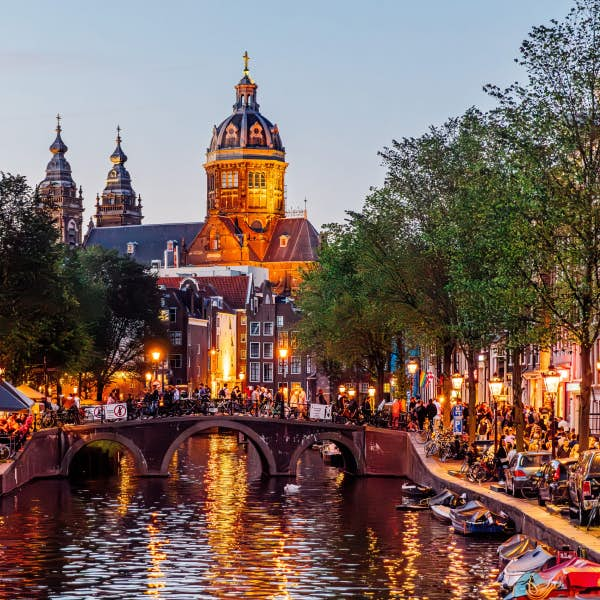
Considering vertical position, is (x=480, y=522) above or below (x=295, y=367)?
below

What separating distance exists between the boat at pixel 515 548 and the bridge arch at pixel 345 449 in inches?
1551

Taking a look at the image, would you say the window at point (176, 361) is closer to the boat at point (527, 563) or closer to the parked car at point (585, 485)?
the parked car at point (585, 485)

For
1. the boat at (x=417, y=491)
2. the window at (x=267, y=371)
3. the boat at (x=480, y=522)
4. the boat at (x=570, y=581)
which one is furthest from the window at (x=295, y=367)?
the boat at (x=570, y=581)

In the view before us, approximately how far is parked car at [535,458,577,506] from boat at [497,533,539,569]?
17.3 ft

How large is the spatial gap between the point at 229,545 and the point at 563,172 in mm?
15889

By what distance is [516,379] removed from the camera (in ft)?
212

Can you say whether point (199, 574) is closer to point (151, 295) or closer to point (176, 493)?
point (176, 493)

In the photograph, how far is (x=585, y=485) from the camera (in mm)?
42875

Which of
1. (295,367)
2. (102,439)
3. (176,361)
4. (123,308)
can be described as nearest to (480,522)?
(102,439)

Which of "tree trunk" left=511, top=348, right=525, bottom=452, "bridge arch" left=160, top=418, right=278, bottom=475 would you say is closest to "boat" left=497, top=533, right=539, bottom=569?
"tree trunk" left=511, top=348, right=525, bottom=452

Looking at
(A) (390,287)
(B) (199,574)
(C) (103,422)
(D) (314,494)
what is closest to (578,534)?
(B) (199,574)

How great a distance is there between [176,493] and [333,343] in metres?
27.9

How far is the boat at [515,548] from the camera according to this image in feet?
134

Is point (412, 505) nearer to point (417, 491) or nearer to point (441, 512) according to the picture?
point (417, 491)
